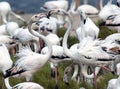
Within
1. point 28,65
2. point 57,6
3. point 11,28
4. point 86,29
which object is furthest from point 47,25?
point 28,65

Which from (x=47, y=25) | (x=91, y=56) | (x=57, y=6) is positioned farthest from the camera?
(x=57, y=6)

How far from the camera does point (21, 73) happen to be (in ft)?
28.3

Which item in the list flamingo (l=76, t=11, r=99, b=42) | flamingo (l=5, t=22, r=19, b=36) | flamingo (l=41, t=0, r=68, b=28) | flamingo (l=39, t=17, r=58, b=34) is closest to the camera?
flamingo (l=76, t=11, r=99, b=42)

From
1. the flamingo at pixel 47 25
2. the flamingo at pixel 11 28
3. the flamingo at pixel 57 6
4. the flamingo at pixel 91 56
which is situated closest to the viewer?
the flamingo at pixel 91 56

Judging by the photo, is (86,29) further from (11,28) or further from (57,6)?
(57,6)

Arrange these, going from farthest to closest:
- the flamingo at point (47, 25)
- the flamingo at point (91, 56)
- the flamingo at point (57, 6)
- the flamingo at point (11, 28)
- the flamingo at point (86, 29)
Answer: the flamingo at point (57, 6), the flamingo at point (11, 28), the flamingo at point (47, 25), the flamingo at point (86, 29), the flamingo at point (91, 56)

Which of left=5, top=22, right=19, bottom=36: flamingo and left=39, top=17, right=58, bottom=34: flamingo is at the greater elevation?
left=39, top=17, right=58, bottom=34: flamingo

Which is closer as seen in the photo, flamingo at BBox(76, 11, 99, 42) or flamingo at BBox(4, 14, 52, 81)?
flamingo at BBox(4, 14, 52, 81)

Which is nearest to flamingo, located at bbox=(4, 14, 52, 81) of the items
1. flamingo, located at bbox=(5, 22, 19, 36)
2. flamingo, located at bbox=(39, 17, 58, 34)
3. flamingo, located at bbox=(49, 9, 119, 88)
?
flamingo, located at bbox=(49, 9, 119, 88)

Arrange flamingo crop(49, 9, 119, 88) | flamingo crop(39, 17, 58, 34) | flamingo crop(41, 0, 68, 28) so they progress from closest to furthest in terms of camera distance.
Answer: flamingo crop(49, 9, 119, 88)
flamingo crop(39, 17, 58, 34)
flamingo crop(41, 0, 68, 28)

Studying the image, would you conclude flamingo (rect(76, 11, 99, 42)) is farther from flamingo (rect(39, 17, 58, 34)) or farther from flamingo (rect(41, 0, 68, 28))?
flamingo (rect(41, 0, 68, 28))

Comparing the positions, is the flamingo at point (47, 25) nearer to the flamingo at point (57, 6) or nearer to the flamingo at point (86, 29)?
the flamingo at point (86, 29)

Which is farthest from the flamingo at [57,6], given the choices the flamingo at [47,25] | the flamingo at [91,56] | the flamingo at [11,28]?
the flamingo at [91,56]

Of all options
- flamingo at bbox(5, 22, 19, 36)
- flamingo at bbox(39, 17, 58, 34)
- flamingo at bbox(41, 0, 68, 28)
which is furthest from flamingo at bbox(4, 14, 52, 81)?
flamingo at bbox(41, 0, 68, 28)
